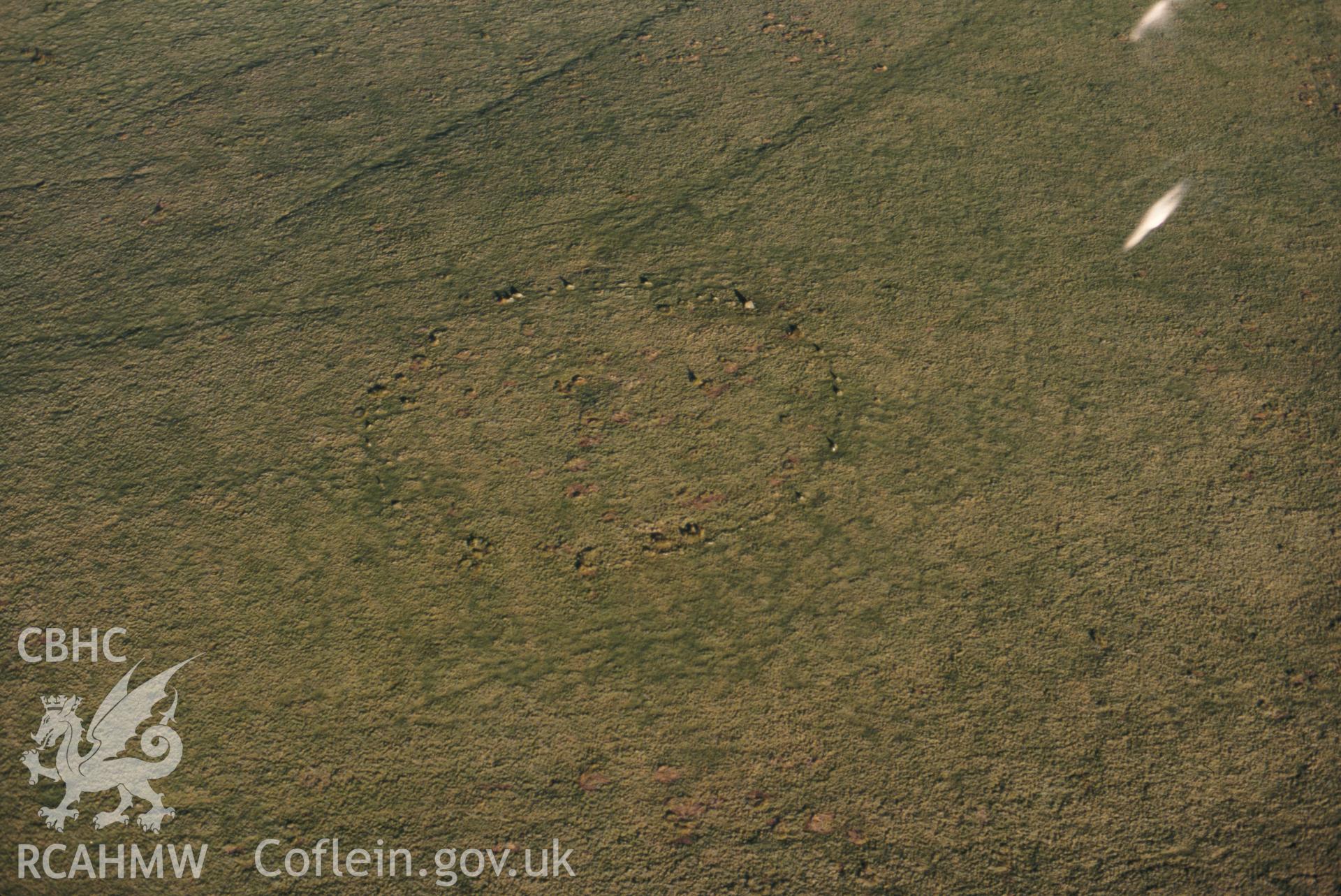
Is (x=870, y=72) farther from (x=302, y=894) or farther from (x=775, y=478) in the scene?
(x=302, y=894)

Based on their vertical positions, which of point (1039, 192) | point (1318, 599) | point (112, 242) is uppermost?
point (112, 242)

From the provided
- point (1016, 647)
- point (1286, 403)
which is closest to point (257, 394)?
point (1016, 647)

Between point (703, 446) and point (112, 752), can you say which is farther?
point (703, 446)

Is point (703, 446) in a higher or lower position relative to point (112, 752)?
lower
